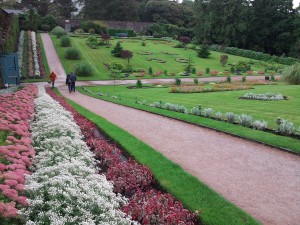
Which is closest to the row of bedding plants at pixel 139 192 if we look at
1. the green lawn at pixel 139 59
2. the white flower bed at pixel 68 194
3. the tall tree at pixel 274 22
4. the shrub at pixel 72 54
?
the white flower bed at pixel 68 194

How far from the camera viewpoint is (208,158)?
9.10 m

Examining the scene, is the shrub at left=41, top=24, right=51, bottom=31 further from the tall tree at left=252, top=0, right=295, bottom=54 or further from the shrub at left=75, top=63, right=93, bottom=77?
the tall tree at left=252, top=0, right=295, bottom=54

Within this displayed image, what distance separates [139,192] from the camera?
261 inches

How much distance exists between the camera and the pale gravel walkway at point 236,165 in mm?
6414

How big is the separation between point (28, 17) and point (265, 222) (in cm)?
5976

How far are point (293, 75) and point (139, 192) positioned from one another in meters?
23.5

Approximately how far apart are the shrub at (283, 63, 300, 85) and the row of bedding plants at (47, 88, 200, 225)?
69.2 ft

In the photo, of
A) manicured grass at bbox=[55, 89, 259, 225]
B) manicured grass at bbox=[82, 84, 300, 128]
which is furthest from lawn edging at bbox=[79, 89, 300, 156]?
manicured grass at bbox=[55, 89, 259, 225]

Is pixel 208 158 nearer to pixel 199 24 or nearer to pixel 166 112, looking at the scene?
pixel 166 112

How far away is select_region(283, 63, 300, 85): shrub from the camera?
85.9 feet

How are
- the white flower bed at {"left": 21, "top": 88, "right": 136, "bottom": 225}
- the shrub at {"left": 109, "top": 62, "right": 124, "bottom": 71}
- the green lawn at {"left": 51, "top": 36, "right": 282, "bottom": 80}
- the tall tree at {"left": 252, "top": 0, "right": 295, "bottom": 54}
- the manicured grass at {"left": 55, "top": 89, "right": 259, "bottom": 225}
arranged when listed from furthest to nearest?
the tall tree at {"left": 252, "top": 0, "right": 295, "bottom": 54}, the green lawn at {"left": 51, "top": 36, "right": 282, "bottom": 80}, the shrub at {"left": 109, "top": 62, "right": 124, "bottom": 71}, the manicured grass at {"left": 55, "top": 89, "right": 259, "bottom": 225}, the white flower bed at {"left": 21, "top": 88, "right": 136, "bottom": 225}

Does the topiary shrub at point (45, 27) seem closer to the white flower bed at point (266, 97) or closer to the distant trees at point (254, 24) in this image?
the distant trees at point (254, 24)

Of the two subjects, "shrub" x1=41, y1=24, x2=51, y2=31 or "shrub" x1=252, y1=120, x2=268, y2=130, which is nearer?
"shrub" x1=252, y1=120, x2=268, y2=130

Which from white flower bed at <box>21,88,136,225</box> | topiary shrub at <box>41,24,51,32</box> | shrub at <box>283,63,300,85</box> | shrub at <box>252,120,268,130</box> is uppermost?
topiary shrub at <box>41,24,51,32</box>
